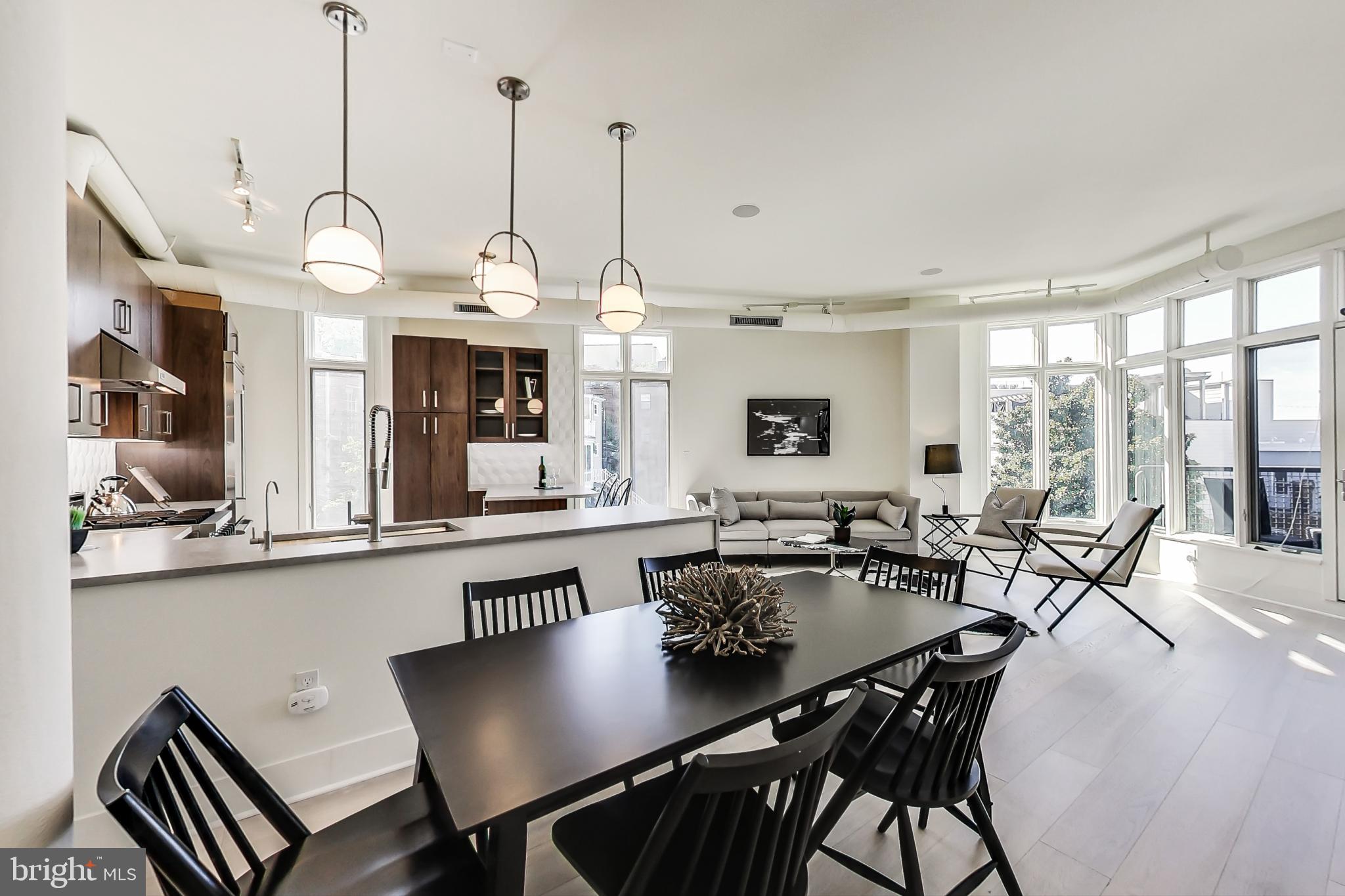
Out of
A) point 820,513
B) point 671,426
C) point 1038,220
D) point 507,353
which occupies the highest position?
point 1038,220

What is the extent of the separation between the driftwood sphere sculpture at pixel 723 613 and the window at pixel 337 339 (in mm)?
5741

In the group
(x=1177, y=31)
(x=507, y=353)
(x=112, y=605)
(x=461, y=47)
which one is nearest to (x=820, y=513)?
(x=507, y=353)

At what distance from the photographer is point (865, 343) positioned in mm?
7199

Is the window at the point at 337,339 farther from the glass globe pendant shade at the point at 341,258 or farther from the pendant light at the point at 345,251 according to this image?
the glass globe pendant shade at the point at 341,258

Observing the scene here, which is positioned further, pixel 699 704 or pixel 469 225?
pixel 469 225

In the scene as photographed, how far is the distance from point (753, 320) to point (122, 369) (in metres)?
5.02

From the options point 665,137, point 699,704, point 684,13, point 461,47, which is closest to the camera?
point 699,704

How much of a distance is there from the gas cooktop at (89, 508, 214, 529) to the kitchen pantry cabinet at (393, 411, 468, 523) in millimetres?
2149

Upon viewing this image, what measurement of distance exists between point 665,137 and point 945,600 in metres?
2.68

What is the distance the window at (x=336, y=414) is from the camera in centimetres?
595

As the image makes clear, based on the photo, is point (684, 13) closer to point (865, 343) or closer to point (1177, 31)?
point (1177, 31)

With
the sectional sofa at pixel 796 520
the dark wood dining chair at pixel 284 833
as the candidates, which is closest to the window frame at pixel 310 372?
the sectional sofa at pixel 796 520

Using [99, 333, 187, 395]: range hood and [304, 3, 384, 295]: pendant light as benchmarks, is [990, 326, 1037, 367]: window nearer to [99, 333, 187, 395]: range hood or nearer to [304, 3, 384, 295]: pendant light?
[304, 3, 384, 295]: pendant light

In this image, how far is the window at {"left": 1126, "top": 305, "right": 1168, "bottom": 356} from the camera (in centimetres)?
577
